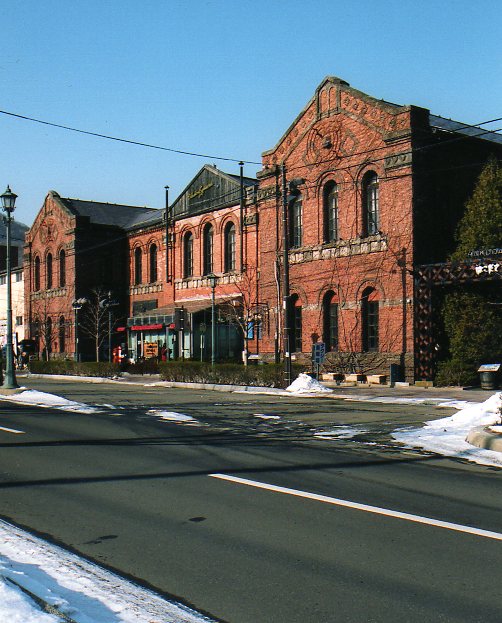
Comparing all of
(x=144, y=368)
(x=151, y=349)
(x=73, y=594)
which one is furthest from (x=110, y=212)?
(x=73, y=594)

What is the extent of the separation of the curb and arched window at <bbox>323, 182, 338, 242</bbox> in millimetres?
22059

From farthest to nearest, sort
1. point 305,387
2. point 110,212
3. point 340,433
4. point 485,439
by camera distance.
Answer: point 110,212, point 305,387, point 340,433, point 485,439

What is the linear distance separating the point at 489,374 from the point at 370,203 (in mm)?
9576

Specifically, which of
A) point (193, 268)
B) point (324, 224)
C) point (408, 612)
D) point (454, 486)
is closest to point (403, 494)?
point (454, 486)

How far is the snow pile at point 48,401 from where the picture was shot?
1880 cm

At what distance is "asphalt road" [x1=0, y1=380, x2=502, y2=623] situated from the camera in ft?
16.4

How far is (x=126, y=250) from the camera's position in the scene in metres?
52.5

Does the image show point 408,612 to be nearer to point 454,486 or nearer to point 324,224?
point 454,486

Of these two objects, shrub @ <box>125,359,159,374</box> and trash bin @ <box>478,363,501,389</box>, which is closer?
trash bin @ <box>478,363,501,389</box>

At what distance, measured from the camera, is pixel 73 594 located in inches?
190

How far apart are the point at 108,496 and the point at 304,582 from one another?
3.51 m

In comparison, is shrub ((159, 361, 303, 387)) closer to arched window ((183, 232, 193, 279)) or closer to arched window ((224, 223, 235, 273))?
arched window ((224, 223, 235, 273))

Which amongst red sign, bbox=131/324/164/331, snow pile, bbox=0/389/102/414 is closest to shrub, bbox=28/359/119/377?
red sign, bbox=131/324/164/331

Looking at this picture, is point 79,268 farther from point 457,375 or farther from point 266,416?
point 266,416
